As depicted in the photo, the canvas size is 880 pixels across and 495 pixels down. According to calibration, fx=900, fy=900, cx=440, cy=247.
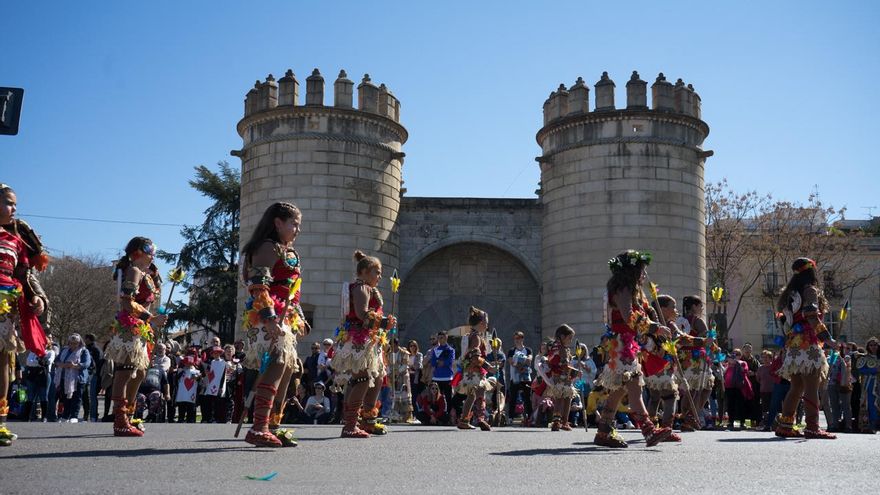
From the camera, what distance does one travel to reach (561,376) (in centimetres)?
1434

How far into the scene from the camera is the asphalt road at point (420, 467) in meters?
5.65

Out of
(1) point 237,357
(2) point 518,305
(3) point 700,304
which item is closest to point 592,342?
(2) point 518,305

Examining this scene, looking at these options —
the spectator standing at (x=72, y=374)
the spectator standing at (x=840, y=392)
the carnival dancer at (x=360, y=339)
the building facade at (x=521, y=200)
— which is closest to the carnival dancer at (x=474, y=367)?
the carnival dancer at (x=360, y=339)

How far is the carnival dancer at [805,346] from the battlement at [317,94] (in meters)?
17.6

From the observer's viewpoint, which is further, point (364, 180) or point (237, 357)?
point (364, 180)

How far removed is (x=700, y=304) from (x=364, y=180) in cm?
1510

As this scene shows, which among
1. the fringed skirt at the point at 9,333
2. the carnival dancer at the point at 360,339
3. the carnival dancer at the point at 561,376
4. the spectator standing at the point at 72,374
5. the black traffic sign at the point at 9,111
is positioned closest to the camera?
the fringed skirt at the point at 9,333

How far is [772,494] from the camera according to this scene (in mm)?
5586

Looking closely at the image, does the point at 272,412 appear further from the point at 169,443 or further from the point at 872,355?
the point at 872,355

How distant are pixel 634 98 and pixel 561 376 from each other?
14.7 metres

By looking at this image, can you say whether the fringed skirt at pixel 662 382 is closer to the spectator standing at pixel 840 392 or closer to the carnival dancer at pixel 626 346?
the carnival dancer at pixel 626 346

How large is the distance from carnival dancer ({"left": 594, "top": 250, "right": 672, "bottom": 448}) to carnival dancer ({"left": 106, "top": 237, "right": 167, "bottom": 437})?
5.00 metres

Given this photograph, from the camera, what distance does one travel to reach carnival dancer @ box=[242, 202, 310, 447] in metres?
8.05

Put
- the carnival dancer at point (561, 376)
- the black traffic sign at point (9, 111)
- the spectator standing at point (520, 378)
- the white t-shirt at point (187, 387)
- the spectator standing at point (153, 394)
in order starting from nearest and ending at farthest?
the black traffic sign at point (9, 111) → the carnival dancer at point (561, 376) → the spectator standing at point (153, 394) → the white t-shirt at point (187, 387) → the spectator standing at point (520, 378)
